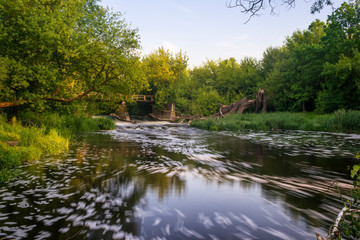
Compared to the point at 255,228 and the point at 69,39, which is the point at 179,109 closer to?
the point at 69,39

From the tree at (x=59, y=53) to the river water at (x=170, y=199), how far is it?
8.40 m

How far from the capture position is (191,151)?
1516cm

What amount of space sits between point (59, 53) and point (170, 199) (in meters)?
16.6

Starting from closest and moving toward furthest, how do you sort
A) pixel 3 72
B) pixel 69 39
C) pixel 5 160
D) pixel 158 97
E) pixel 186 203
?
pixel 186 203 < pixel 5 160 < pixel 3 72 < pixel 69 39 < pixel 158 97

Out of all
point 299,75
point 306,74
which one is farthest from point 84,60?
point 299,75

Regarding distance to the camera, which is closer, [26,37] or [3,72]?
[3,72]

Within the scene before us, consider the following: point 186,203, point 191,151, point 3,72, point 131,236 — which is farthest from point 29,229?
point 3,72

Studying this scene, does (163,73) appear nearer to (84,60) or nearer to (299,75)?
(299,75)

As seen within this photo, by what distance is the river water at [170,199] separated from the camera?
502 cm

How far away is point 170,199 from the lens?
6879mm

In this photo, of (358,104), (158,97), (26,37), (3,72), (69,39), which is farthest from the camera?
(158,97)

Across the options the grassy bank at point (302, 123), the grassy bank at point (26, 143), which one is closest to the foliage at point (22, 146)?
the grassy bank at point (26, 143)

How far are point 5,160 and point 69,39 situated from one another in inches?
485

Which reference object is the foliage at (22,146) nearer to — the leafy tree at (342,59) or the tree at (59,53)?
the tree at (59,53)
